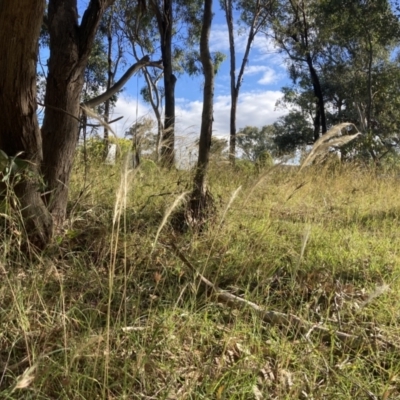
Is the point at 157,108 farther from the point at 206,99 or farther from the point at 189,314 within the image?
the point at 189,314

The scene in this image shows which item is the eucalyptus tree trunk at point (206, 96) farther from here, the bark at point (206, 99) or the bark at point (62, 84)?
the bark at point (62, 84)

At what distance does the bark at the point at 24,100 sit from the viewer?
2.00 meters

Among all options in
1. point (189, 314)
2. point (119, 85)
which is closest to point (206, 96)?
point (119, 85)

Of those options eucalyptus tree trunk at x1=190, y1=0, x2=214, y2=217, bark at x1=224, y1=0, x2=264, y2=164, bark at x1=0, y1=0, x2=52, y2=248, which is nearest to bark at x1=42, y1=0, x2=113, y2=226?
bark at x1=0, y1=0, x2=52, y2=248

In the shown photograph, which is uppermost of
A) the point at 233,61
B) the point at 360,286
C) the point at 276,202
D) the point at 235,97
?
the point at 233,61

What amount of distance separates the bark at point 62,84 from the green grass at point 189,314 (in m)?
0.26

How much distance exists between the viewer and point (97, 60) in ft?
52.2

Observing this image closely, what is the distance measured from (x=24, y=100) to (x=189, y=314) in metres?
1.33

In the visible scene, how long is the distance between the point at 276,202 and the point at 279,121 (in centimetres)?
2062

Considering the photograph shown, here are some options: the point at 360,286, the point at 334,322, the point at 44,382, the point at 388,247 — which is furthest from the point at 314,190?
the point at 44,382

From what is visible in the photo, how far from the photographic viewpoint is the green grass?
130 cm

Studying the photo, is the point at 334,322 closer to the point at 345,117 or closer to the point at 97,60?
the point at 97,60

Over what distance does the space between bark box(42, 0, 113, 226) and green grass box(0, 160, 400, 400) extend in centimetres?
26

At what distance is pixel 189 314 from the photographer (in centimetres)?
166
